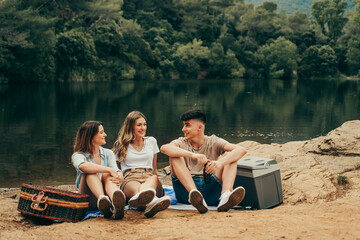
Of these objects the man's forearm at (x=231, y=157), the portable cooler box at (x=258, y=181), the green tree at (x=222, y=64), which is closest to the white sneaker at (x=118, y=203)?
the man's forearm at (x=231, y=157)

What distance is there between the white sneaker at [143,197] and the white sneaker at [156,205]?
0.15 ft

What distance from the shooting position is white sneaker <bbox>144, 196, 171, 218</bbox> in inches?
161

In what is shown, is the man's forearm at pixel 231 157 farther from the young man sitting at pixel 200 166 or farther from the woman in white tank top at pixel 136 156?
the woman in white tank top at pixel 136 156

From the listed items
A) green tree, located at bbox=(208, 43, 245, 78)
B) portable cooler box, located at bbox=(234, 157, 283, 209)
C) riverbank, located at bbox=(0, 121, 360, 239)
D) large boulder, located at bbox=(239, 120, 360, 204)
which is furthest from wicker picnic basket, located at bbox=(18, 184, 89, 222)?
green tree, located at bbox=(208, 43, 245, 78)

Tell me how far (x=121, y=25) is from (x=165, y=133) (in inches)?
1785

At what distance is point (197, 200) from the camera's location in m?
4.24

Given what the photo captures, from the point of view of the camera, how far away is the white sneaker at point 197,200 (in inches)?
165

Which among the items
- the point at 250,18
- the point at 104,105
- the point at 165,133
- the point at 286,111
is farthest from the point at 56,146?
the point at 250,18

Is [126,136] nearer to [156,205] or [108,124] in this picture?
[156,205]

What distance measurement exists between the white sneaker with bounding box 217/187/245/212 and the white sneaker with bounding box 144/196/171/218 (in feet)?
1.84

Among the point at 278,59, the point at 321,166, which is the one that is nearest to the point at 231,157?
the point at 321,166

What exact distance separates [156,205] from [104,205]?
1.56ft

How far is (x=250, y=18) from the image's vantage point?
74.7 meters

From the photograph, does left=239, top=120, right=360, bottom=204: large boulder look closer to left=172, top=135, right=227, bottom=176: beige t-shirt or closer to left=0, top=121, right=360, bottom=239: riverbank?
left=0, top=121, right=360, bottom=239: riverbank
